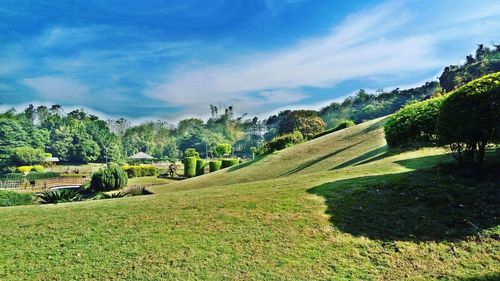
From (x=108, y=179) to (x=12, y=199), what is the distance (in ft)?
37.2

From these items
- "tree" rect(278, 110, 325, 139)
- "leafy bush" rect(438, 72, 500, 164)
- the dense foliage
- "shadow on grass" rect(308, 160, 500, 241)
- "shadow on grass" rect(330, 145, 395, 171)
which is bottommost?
"shadow on grass" rect(308, 160, 500, 241)

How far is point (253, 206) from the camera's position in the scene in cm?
718

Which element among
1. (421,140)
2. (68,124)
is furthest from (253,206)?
(68,124)

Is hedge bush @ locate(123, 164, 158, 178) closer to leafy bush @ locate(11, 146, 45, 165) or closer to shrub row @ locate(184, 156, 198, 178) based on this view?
shrub row @ locate(184, 156, 198, 178)

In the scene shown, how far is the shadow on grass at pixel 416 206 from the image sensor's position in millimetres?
5781

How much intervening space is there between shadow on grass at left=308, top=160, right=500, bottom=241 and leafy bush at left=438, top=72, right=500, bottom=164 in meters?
0.73

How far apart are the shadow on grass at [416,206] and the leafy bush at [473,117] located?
2.38 ft

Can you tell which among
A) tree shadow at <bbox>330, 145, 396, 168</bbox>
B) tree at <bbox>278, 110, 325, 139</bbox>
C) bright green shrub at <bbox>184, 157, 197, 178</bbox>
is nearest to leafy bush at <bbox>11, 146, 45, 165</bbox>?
bright green shrub at <bbox>184, 157, 197, 178</bbox>

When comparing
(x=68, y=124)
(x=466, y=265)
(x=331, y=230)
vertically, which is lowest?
(x=466, y=265)

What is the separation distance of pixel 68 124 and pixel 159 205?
9308 cm

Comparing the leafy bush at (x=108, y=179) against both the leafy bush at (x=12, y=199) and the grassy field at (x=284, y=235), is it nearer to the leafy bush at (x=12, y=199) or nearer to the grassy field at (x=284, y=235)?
the leafy bush at (x=12, y=199)

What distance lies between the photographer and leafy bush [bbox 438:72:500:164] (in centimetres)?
712

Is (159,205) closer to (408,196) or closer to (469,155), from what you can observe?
(408,196)

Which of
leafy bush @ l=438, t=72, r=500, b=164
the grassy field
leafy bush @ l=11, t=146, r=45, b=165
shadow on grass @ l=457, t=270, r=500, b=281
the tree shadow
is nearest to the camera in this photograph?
shadow on grass @ l=457, t=270, r=500, b=281
